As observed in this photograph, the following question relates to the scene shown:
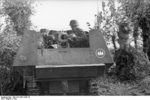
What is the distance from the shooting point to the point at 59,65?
16.0 feet

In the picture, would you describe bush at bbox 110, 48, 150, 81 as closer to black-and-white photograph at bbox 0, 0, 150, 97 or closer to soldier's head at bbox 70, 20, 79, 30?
black-and-white photograph at bbox 0, 0, 150, 97

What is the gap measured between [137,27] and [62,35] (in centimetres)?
458

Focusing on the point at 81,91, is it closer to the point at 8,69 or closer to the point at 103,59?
the point at 103,59

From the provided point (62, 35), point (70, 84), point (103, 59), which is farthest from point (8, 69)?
point (103, 59)

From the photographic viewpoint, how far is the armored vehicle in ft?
16.1

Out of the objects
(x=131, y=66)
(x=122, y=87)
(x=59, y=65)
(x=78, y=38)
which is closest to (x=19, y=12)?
(x=131, y=66)

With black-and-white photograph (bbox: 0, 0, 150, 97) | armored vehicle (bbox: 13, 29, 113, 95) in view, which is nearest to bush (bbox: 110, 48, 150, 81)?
black-and-white photograph (bbox: 0, 0, 150, 97)

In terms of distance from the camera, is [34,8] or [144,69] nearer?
[144,69]

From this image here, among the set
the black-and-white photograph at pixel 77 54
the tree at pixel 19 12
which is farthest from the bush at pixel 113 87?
the tree at pixel 19 12

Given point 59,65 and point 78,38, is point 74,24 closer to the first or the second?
point 78,38

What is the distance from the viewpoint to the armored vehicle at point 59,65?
16.1ft

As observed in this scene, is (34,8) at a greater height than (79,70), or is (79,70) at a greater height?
(34,8)

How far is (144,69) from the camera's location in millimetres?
8414

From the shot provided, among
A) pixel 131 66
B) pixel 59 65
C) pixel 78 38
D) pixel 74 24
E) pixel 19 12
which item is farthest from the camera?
pixel 19 12
